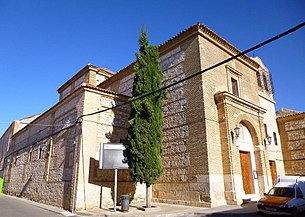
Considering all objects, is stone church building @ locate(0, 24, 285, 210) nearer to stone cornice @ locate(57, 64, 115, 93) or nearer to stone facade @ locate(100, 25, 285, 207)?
stone facade @ locate(100, 25, 285, 207)

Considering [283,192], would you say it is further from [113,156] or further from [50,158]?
[50,158]

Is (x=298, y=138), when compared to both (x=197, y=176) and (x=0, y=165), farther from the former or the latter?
(x=0, y=165)

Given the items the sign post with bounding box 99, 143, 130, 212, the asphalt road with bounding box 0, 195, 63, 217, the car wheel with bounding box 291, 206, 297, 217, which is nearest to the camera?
the car wheel with bounding box 291, 206, 297, 217

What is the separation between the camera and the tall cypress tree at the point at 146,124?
9.25m

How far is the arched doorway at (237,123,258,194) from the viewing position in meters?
11.0

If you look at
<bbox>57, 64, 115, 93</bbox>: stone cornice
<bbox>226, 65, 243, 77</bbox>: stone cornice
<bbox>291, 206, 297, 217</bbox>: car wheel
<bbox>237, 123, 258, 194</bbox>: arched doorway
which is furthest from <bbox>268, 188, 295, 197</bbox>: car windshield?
<bbox>57, 64, 115, 93</bbox>: stone cornice

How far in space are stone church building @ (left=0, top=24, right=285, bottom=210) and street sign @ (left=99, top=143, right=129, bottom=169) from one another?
1.19 meters

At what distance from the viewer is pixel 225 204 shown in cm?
948

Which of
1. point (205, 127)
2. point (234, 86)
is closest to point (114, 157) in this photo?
point (205, 127)

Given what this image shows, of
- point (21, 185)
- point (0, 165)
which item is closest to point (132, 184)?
point (21, 185)

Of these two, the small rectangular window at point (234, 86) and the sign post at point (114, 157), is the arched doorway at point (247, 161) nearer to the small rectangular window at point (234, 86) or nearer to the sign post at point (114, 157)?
the small rectangular window at point (234, 86)

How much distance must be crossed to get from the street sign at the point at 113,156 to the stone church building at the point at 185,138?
3.89 ft

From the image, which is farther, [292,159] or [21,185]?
[21,185]

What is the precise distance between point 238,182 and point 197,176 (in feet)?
5.72
